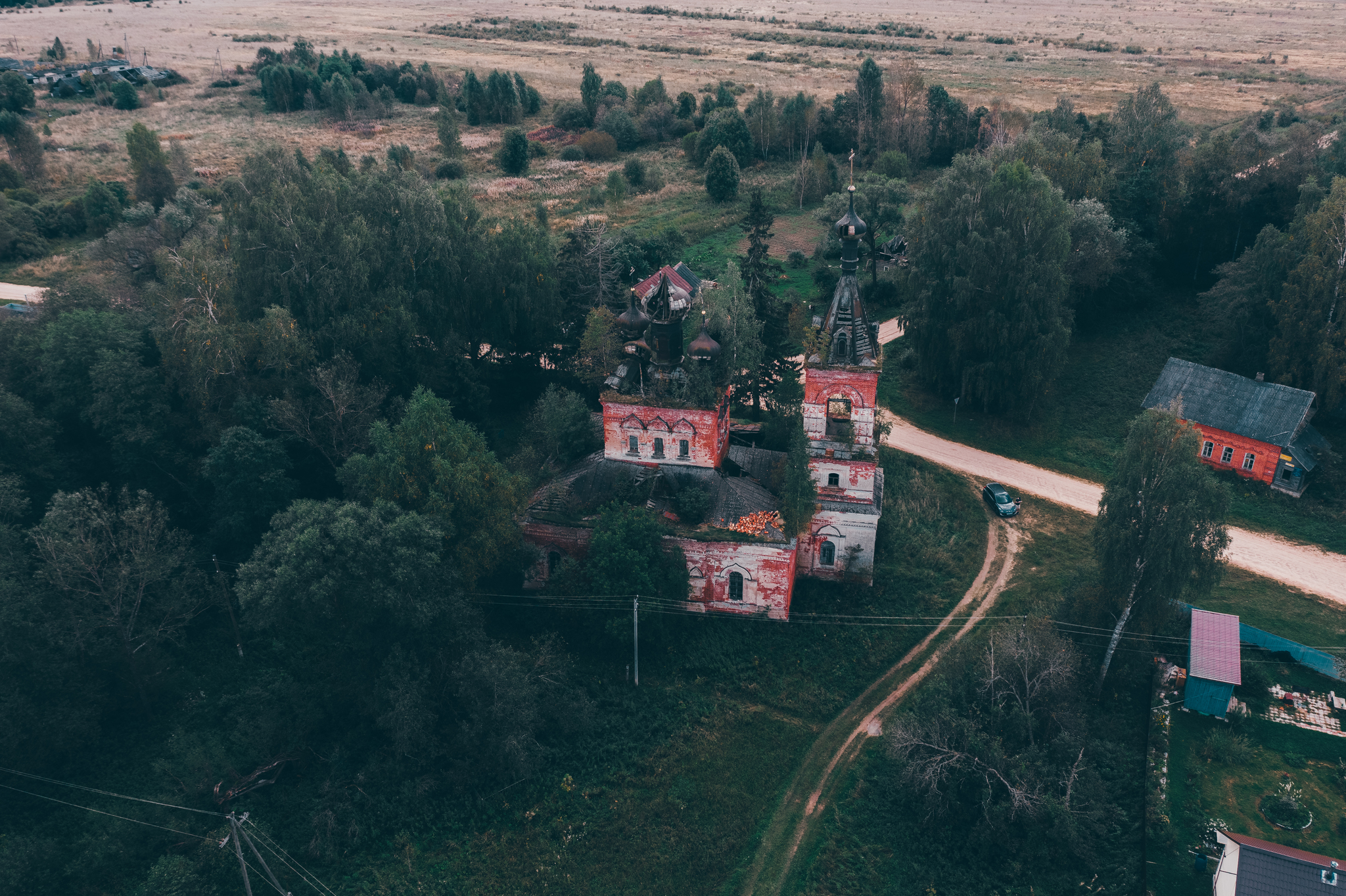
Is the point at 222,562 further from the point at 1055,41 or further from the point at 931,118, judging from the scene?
the point at 1055,41

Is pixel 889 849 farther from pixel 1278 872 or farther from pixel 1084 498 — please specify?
pixel 1084 498

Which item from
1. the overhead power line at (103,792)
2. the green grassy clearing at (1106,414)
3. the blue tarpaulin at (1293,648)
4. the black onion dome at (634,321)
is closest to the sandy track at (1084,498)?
the green grassy clearing at (1106,414)

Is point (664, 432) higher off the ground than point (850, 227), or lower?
lower

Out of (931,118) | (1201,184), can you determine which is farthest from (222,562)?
(931,118)

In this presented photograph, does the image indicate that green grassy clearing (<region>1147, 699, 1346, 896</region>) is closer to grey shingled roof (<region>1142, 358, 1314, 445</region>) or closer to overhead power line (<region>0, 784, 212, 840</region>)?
grey shingled roof (<region>1142, 358, 1314, 445</region>)

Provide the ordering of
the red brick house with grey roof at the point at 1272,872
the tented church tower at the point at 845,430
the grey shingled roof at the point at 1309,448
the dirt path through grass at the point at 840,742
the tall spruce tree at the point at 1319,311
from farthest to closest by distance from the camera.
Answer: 1. the tall spruce tree at the point at 1319,311
2. the grey shingled roof at the point at 1309,448
3. the tented church tower at the point at 845,430
4. the dirt path through grass at the point at 840,742
5. the red brick house with grey roof at the point at 1272,872

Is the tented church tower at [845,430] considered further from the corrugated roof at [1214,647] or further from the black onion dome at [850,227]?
the corrugated roof at [1214,647]

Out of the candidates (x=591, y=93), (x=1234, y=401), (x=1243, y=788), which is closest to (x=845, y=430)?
(x=1243, y=788)

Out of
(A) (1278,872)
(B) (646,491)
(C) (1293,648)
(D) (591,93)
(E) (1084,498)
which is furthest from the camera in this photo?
(D) (591,93)
